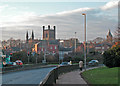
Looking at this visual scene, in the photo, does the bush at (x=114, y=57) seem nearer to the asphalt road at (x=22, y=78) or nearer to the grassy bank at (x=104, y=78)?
the grassy bank at (x=104, y=78)

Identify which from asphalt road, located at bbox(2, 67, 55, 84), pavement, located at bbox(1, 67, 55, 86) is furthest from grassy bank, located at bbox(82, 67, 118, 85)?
asphalt road, located at bbox(2, 67, 55, 84)

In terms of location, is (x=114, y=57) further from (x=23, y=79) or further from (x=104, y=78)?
(x=104, y=78)

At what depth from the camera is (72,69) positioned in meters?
40.7

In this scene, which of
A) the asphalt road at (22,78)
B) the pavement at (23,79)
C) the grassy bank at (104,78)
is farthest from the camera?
the asphalt road at (22,78)

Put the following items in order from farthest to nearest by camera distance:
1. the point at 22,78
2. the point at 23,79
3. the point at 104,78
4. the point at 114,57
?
1. the point at 114,57
2. the point at 22,78
3. the point at 23,79
4. the point at 104,78

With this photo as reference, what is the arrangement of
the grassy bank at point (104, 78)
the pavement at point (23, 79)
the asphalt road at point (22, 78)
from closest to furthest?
the grassy bank at point (104, 78) < the pavement at point (23, 79) < the asphalt road at point (22, 78)

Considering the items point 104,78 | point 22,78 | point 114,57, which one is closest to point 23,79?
point 22,78

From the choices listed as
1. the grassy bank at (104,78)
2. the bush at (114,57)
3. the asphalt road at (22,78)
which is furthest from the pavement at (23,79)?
the bush at (114,57)

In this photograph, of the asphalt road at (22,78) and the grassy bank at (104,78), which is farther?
the asphalt road at (22,78)

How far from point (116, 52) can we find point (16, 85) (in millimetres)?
17288

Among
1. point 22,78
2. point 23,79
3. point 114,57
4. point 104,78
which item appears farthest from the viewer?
point 114,57

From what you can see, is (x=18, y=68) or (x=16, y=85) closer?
(x=16, y=85)

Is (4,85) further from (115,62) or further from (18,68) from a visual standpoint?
(18,68)

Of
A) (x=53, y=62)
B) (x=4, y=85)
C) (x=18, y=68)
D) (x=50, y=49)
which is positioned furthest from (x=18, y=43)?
(x=4, y=85)
